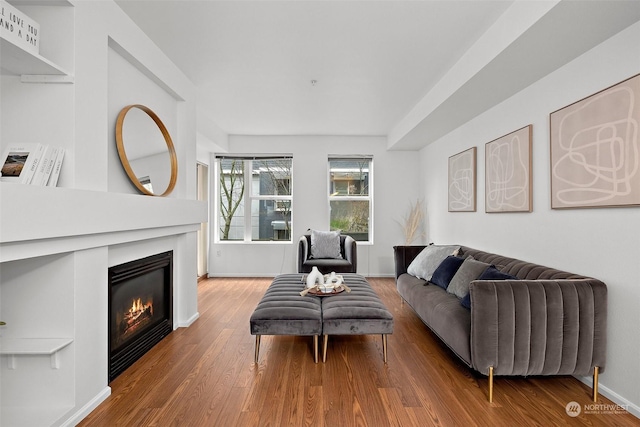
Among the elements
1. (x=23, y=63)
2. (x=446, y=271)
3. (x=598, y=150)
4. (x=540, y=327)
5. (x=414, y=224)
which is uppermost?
(x=23, y=63)

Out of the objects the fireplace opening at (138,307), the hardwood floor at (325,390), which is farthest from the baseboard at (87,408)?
the fireplace opening at (138,307)

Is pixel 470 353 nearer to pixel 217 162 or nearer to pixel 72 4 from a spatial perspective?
pixel 72 4

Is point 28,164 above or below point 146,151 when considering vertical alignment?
below

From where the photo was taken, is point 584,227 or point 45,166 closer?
point 45,166

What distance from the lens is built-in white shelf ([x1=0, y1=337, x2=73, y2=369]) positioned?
5.90ft

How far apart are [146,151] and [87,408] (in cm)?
186

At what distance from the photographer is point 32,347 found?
1826 mm

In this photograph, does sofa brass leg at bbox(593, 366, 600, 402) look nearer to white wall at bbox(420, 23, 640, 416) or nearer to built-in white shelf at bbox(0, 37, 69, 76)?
white wall at bbox(420, 23, 640, 416)

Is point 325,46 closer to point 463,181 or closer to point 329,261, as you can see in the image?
point 463,181

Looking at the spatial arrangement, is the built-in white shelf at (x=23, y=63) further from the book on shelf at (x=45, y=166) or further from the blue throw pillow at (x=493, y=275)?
the blue throw pillow at (x=493, y=275)

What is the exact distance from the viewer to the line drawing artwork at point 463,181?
4.09 meters

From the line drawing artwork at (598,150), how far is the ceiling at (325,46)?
0.41m

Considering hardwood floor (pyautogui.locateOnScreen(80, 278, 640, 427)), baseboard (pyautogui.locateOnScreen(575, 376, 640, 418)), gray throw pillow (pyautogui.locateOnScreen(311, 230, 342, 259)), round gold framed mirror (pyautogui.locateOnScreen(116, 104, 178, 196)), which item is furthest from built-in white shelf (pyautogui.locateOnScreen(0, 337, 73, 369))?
gray throw pillow (pyautogui.locateOnScreen(311, 230, 342, 259))

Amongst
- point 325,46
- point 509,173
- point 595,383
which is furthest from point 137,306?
point 509,173
